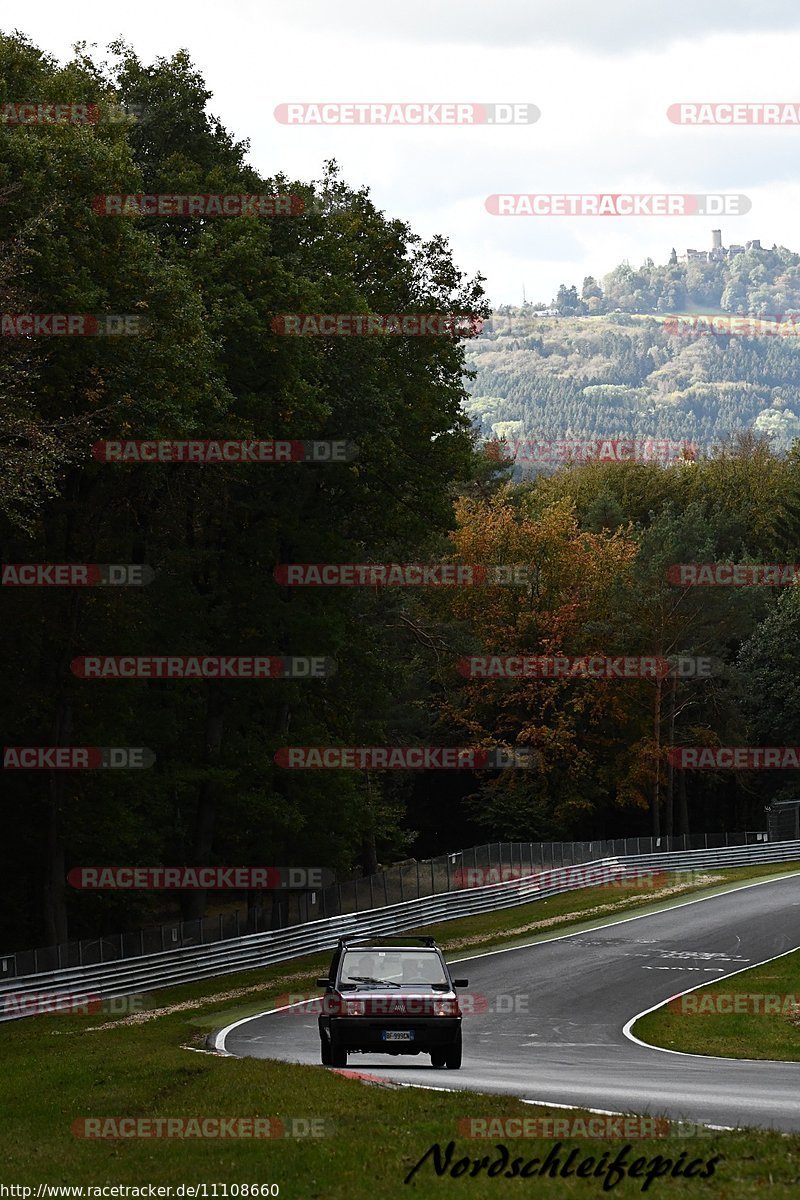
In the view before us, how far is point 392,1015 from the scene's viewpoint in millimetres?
19219

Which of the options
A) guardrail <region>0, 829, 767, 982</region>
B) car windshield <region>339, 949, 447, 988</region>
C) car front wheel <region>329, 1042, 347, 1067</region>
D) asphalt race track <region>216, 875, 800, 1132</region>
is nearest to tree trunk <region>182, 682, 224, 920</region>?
guardrail <region>0, 829, 767, 982</region>

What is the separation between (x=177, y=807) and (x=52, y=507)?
55.2ft

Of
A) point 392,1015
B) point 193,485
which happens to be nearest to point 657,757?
point 193,485

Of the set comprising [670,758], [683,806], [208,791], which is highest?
[208,791]

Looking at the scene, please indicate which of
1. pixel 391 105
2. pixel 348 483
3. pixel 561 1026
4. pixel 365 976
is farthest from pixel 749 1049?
pixel 348 483

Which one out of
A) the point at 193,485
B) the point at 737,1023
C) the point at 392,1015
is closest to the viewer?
the point at 392,1015

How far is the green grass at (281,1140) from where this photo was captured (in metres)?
10.6

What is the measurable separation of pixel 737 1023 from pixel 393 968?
384 inches

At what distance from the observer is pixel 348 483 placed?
4138 cm

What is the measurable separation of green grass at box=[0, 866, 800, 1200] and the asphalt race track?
1446 mm

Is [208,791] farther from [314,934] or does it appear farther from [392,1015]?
[392,1015]

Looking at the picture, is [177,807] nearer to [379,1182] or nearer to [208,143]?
[208,143]

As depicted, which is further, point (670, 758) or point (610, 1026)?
point (670, 758)

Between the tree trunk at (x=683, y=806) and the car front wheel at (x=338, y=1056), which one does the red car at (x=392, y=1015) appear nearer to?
the car front wheel at (x=338, y=1056)
